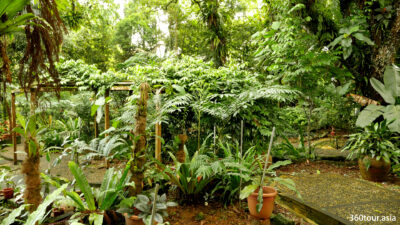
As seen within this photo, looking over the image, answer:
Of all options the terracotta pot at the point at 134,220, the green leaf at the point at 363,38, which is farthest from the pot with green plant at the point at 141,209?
the green leaf at the point at 363,38

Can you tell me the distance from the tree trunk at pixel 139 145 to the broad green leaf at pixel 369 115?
10.3 feet

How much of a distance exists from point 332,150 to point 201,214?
14.6 feet

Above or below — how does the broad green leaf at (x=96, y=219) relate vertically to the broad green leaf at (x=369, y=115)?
below

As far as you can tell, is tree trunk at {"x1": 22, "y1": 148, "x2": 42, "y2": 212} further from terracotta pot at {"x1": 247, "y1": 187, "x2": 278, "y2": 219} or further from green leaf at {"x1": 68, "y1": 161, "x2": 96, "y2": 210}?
terracotta pot at {"x1": 247, "y1": 187, "x2": 278, "y2": 219}

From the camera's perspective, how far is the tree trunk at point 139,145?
6.89 feet

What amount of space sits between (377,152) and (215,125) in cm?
236

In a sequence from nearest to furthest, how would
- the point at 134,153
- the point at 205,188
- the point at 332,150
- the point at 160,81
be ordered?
1. the point at 134,153
2. the point at 205,188
3. the point at 160,81
4. the point at 332,150

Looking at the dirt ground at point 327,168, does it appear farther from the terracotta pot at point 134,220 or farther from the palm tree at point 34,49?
the palm tree at point 34,49

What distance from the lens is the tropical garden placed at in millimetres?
1728

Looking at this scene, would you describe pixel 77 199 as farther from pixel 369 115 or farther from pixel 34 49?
pixel 369 115

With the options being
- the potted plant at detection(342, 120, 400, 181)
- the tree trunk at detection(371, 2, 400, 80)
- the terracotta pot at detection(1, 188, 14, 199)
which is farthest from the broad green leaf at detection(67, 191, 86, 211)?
the tree trunk at detection(371, 2, 400, 80)

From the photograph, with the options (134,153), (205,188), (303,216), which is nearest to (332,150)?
(303,216)

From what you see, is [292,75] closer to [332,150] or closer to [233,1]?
[332,150]

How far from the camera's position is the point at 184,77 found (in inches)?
150
